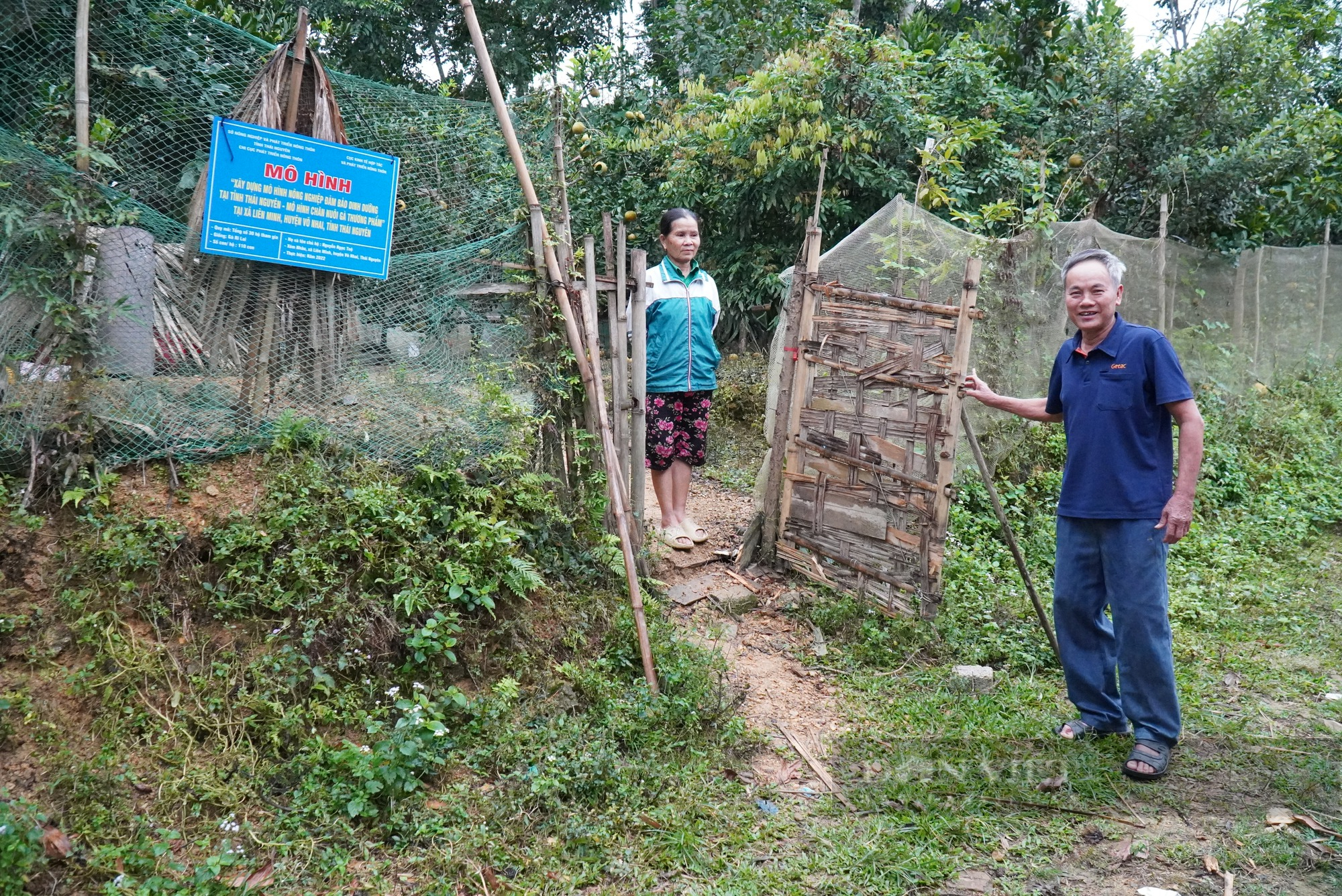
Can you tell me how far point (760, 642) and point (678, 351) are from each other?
1564mm

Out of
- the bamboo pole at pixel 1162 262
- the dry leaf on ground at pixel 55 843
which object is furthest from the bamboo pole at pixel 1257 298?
the dry leaf on ground at pixel 55 843

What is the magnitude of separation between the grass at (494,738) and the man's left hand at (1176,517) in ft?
2.99

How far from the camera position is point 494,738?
3113 millimetres

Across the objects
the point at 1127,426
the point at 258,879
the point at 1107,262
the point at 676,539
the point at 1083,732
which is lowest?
the point at 258,879

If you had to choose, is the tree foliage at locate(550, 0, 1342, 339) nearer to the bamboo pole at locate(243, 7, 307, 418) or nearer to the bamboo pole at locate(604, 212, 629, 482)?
the bamboo pole at locate(604, 212, 629, 482)

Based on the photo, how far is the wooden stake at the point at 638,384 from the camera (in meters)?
4.40

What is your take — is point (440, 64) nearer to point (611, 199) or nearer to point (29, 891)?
point (611, 199)

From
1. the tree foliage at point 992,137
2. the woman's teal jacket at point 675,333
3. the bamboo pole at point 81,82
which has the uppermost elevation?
the tree foliage at point 992,137

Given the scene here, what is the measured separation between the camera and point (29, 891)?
7.49ft

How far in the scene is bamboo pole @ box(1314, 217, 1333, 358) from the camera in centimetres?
905

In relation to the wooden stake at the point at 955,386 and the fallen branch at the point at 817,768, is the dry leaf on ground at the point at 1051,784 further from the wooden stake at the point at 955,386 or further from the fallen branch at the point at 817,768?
the wooden stake at the point at 955,386

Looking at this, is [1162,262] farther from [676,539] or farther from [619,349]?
[619,349]

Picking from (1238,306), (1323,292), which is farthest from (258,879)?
(1323,292)

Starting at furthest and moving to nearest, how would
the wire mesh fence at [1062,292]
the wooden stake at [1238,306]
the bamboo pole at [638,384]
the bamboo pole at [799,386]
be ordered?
the wooden stake at [1238,306], the wire mesh fence at [1062,292], the bamboo pole at [799,386], the bamboo pole at [638,384]
